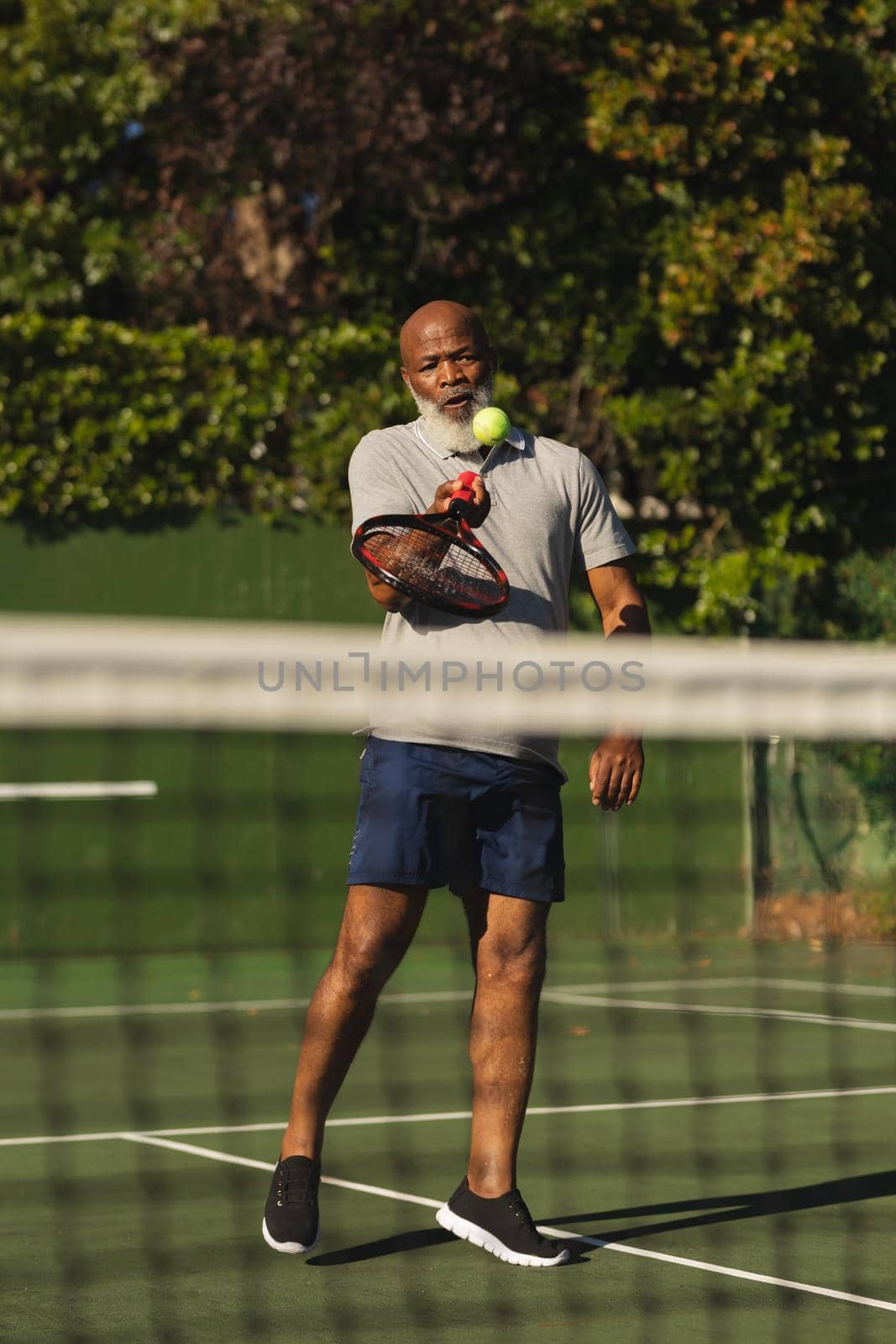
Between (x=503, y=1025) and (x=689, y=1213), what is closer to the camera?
(x=503, y=1025)

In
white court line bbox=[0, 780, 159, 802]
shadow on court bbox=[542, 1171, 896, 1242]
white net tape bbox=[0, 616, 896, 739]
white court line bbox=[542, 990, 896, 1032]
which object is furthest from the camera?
white court line bbox=[0, 780, 159, 802]

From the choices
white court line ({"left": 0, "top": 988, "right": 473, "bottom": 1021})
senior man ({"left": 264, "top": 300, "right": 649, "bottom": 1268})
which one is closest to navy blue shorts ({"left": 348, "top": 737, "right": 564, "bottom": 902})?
senior man ({"left": 264, "top": 300, "right": 649, "bottom": 1268})

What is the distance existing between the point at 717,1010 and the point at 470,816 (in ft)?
17.5

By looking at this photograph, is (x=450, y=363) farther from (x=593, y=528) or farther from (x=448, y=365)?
(x=593, y=528)

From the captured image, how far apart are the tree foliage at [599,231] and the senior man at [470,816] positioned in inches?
312

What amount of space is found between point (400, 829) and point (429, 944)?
8.22 meters

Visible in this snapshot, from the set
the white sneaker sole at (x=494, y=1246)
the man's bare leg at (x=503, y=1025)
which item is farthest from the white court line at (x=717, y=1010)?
the man's bare leg at (x=503, y=1025)

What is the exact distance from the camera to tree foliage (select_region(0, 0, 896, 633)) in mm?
12352

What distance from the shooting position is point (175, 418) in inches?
475

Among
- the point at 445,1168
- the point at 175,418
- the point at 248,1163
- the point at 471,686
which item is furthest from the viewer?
the point at 175,418

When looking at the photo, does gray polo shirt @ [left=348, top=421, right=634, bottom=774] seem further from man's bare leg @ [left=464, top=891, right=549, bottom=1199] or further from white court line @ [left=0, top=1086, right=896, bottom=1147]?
white court line @ [left=0, top=1086, right=896, bottom=1147]

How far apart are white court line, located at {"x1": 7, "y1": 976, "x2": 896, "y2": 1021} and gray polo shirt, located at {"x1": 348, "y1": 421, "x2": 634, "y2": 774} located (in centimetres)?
548

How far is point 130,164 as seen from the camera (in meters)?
14.8

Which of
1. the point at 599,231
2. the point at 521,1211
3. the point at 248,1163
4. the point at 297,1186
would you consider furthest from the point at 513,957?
the point at 599,231
